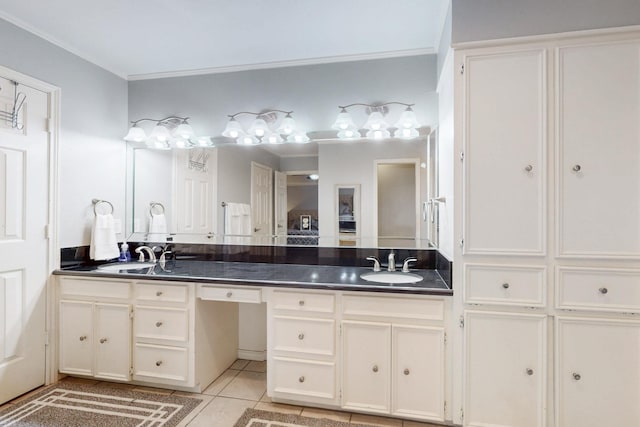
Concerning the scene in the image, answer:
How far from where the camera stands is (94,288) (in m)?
2.33

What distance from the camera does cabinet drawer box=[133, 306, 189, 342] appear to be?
2.20m

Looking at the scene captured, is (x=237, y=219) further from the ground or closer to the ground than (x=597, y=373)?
further from the ground

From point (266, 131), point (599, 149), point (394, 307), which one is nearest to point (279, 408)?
point (394, 307)

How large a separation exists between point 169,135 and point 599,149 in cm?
294

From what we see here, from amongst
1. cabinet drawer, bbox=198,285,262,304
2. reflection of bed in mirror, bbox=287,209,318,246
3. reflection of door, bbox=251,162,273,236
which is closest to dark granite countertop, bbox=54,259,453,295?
cabinet drawer, bbox=198,285,262,304

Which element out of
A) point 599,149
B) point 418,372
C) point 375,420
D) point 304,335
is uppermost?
point 599,149

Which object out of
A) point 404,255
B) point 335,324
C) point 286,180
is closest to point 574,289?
point 404,255

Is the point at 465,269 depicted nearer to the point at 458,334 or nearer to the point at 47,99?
the point at 458,334

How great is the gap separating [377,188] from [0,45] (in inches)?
101

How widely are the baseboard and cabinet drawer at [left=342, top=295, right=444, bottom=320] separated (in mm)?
1152

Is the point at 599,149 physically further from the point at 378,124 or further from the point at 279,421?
the point at 279,421

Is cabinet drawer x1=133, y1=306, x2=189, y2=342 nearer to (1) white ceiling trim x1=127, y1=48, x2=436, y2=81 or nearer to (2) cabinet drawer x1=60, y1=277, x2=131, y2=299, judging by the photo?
(2) cabinet drawer x1=60, y1=277, x2=131, y2=299

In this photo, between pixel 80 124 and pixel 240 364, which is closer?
pixel 80 124

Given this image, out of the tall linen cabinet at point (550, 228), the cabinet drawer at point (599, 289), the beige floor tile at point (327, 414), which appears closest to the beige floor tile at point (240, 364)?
the beige floor tile at point (327, 414)
